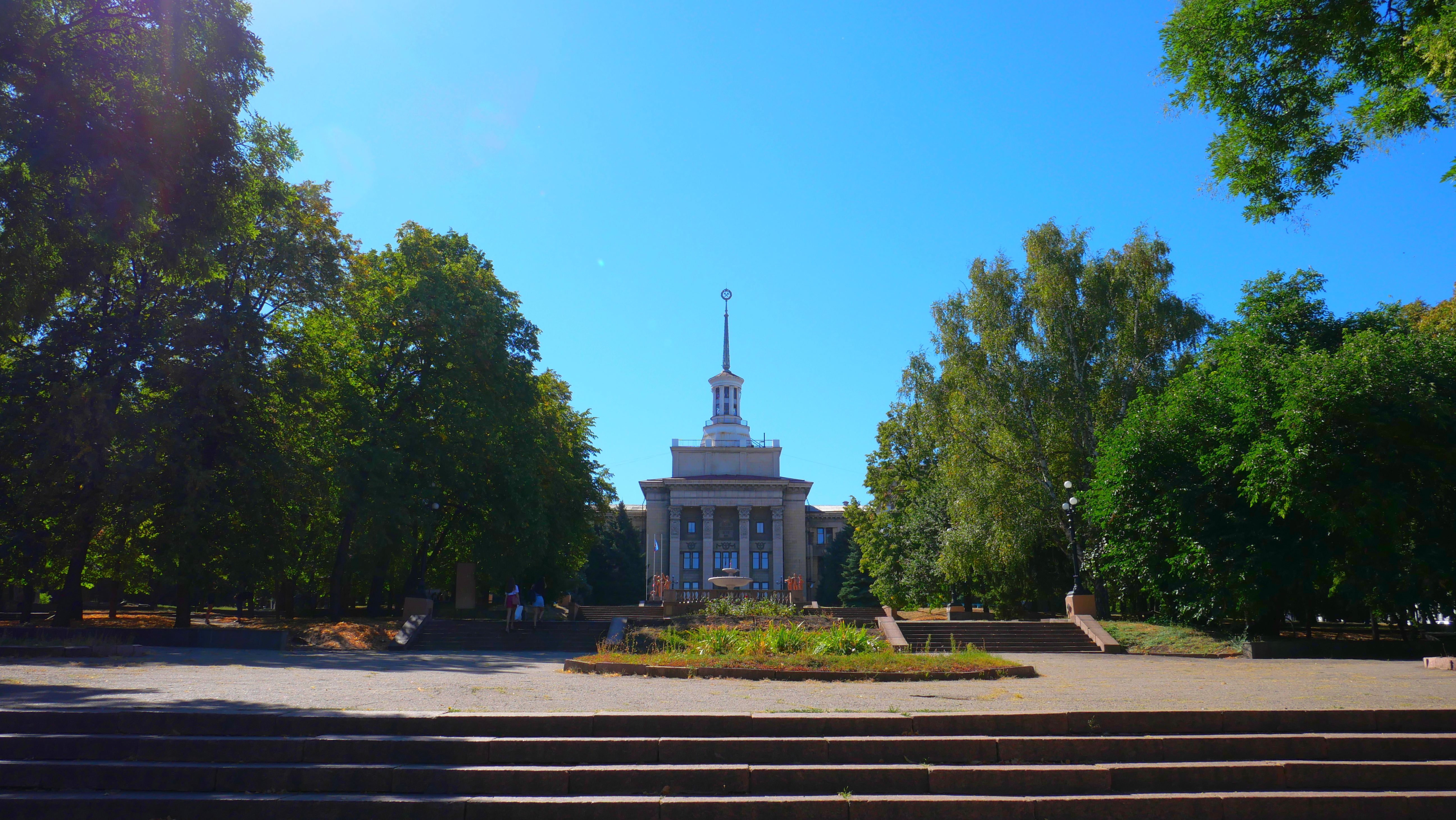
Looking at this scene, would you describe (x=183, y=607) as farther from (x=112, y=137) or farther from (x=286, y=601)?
(x=112, y=137)

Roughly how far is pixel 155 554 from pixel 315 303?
25.8 feet

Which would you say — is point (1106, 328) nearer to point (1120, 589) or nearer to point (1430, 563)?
point (1120, 589)

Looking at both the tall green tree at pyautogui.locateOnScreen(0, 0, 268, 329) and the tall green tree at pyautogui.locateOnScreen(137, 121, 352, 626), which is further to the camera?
the tall green tree at pyautogui.locateOnScreen(137, 121, 352, 626)

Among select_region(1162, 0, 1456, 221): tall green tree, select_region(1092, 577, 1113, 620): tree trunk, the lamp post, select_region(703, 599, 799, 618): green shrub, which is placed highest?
select_region(1162, 0, 1456, 221): tall green tree

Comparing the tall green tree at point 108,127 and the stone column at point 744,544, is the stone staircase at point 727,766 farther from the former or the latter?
the stone column at point 744,544

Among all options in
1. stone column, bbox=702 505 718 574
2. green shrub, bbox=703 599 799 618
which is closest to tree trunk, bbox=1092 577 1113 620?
green shrub, bbox=703 599 799 618

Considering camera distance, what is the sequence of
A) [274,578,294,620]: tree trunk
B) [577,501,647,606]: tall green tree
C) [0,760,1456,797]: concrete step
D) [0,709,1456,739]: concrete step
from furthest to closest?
[577,501,647,606]: tall green tree, [274,578,294,620]: tree trunk, [0,709,1456,739]: concrete step, [0,760,1456,797]: concrete step

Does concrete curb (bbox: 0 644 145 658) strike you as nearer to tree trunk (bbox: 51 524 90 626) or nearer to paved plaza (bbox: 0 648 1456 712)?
paved plaza (bbox: 0 648 1456 712)

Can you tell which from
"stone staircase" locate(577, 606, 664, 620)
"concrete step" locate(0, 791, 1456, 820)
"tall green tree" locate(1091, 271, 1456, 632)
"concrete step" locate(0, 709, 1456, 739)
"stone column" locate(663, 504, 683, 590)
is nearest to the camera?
"concrete step" locate(0, 791, 1456, 820)

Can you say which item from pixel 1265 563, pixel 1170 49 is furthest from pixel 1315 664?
pixel 1170 49

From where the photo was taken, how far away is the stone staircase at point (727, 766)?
6543 mm

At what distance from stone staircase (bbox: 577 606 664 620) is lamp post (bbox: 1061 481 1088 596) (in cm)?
1359

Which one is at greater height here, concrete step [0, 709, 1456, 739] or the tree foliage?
the tree foliage

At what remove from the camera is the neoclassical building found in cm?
7731
